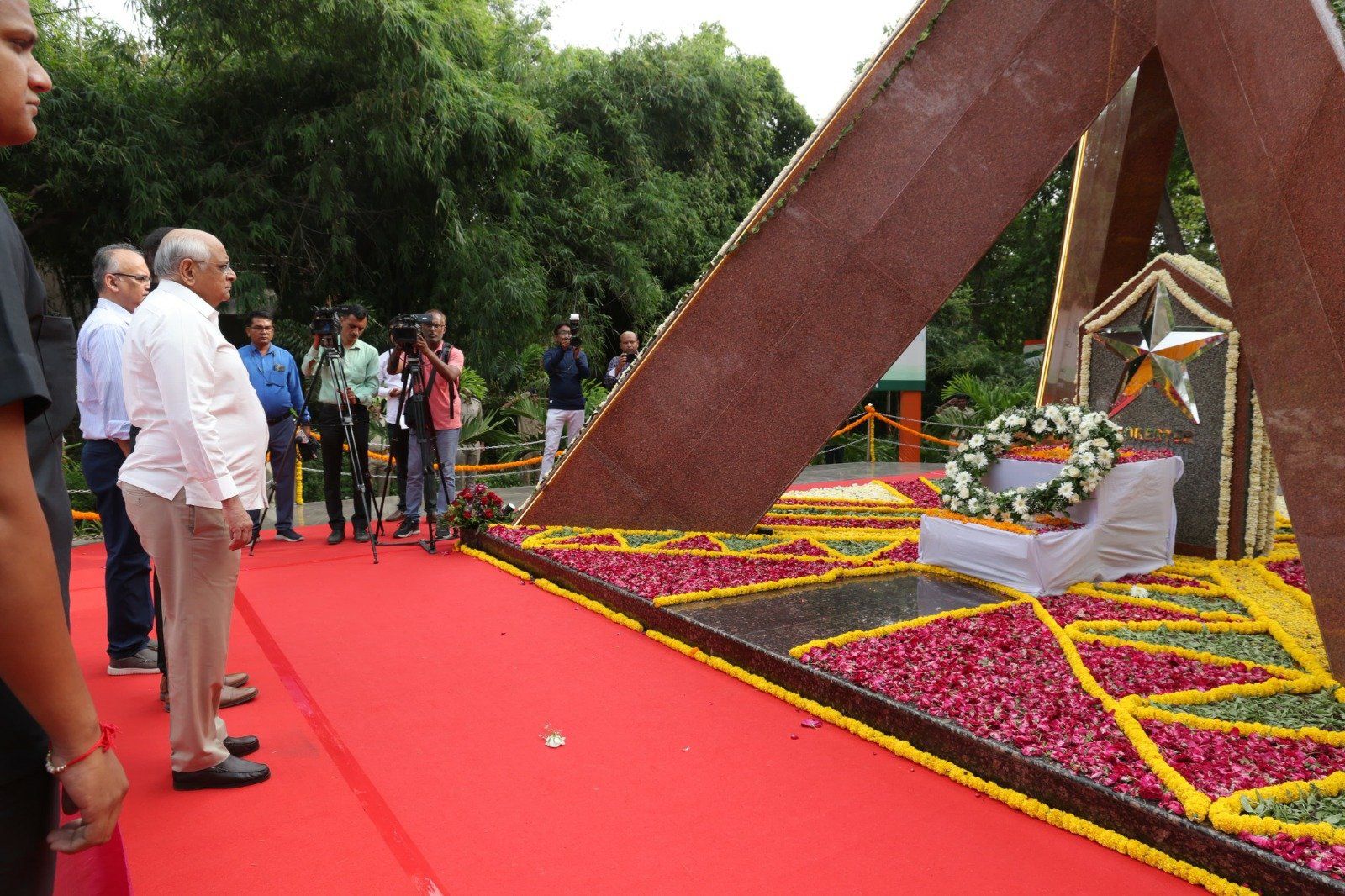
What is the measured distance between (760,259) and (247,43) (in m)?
7.47

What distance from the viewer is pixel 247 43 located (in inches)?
384

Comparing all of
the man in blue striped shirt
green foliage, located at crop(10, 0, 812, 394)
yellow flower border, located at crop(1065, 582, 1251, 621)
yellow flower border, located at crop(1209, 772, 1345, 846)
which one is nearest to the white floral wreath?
yellow flower border, located at crop(1065, 582, 1251, 621)

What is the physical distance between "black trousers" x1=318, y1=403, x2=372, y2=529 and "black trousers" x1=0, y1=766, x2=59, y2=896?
5199 millimetres

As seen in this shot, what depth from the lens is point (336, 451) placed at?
6.23 metres

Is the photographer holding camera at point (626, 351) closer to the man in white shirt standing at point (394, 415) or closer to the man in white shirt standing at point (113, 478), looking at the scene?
the man in white shirt standing at point (394, 415)

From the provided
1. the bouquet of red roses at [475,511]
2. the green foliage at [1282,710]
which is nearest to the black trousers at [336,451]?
the bouquet of red roses at [475,511]

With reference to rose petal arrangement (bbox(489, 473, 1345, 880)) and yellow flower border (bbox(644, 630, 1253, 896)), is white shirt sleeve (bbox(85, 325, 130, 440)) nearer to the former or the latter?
rose petal arrangement (bbox(489, 473, 1345, 880))

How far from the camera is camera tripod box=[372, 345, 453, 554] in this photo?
584 cm

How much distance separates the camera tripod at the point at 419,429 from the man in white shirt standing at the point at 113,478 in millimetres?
2108

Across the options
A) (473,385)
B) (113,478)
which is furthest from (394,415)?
(473,385)

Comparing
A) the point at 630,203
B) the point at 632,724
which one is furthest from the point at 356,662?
the point at 630,203

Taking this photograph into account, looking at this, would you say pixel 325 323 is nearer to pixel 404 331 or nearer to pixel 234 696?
pixel 404 331

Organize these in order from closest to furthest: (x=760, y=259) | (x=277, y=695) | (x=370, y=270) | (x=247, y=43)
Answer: (x=277, y=695) → (x=760, y=259) → (x=247, y=43) → (x=370, y=270)

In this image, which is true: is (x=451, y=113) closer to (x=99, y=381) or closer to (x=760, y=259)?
(x=760, y=259)
